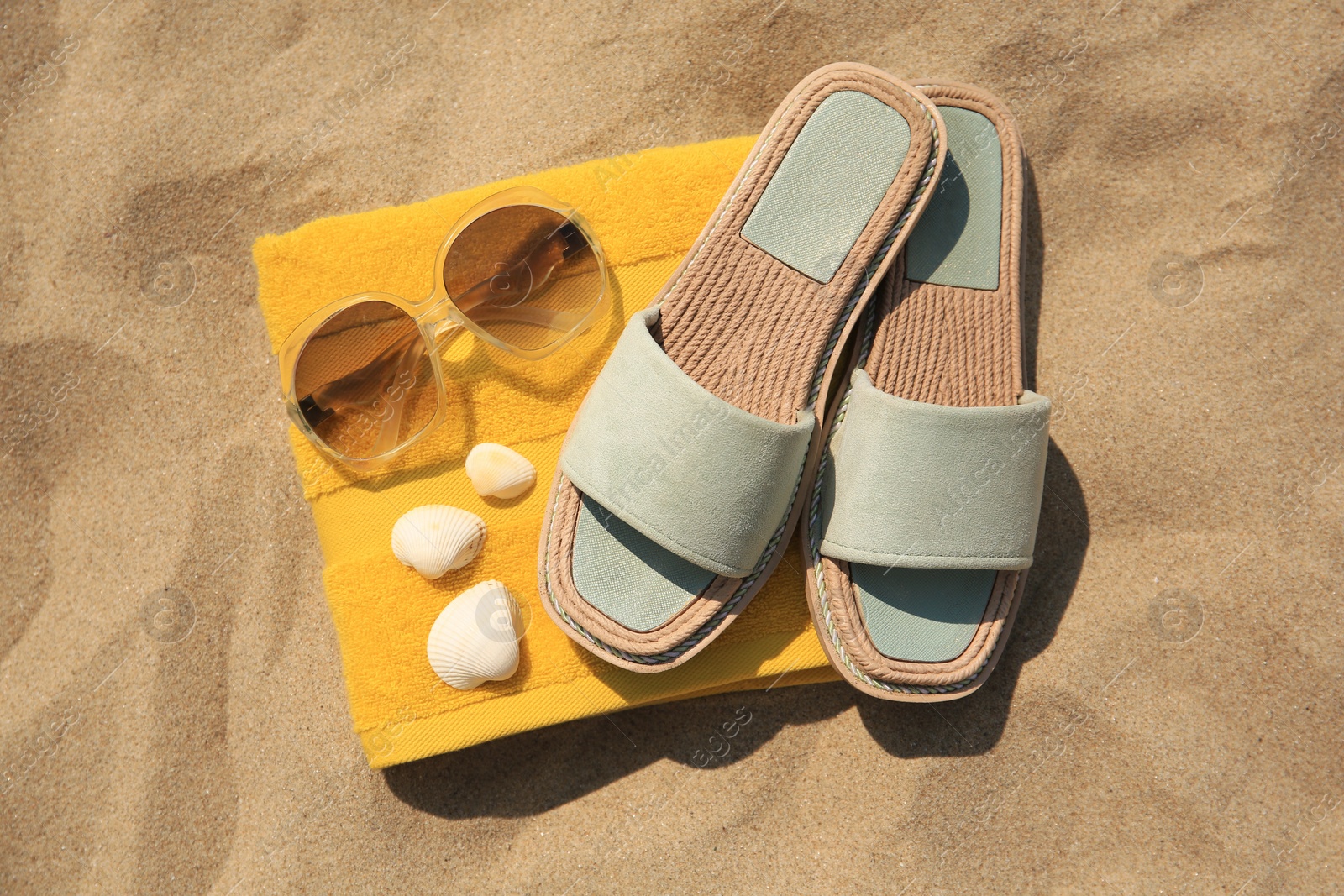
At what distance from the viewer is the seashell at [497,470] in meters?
1.18

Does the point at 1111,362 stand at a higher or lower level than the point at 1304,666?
higher

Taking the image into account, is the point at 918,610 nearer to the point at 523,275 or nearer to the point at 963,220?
the point at 963,220

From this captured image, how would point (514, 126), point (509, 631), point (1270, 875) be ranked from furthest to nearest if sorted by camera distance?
point (514, 126), point (1270, 875), point (509, 631)

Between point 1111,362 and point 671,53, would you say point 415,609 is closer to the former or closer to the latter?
point 671,53

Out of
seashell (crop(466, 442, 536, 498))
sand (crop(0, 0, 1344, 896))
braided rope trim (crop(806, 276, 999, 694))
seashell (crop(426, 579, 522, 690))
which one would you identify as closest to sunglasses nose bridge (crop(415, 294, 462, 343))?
seashell (crop(466, 442, 536, 498))

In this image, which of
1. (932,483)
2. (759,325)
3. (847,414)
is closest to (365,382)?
(759,325)

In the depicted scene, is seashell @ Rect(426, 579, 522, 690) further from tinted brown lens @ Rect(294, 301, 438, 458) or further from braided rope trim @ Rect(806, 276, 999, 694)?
braided rope trim @ Rect(806, 276, 999, 694)

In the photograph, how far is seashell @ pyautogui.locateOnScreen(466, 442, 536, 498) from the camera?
46.6 inches

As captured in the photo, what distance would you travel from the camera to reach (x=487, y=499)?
1.22m

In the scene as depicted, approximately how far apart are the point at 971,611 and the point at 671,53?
1.11 meters

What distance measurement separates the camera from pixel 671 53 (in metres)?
1.39

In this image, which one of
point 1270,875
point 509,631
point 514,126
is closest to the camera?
point 509,631

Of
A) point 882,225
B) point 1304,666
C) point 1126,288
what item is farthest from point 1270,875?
point 882,225

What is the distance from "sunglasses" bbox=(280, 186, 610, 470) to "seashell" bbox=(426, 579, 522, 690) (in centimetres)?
27
